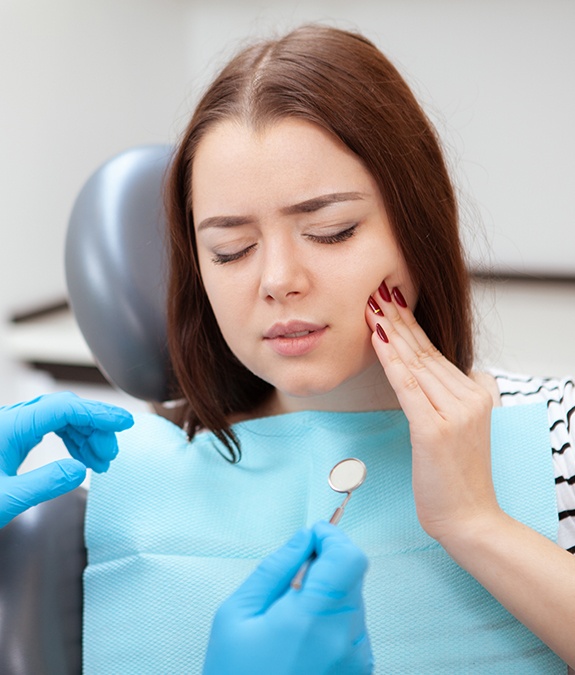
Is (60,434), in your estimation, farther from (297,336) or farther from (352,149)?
(352,149)

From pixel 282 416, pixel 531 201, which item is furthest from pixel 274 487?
pixel 531 201

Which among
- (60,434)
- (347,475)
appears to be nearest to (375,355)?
(347,475)

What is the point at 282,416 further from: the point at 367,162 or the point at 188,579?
the point at 367,162

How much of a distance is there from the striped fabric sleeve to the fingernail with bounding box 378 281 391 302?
0.26 metres

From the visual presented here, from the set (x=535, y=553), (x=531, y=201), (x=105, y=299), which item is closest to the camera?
(x=535, y=553)

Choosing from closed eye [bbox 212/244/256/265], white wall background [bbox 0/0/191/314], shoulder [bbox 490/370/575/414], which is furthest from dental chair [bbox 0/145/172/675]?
white wall background [bbox 0/0/191/314]

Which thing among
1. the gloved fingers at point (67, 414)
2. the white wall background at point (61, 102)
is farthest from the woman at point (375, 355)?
the white wall background at point (61, 102)

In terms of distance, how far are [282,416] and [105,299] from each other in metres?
0.31

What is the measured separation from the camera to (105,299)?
3.96ft

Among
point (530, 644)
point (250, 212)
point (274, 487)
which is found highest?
point (250, 212)

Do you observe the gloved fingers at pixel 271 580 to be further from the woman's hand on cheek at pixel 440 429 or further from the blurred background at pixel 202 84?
the blurred background at pixel 202 84

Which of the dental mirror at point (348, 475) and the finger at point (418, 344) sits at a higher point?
the finger at point (418, 344)

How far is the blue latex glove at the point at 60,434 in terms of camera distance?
3.04ft

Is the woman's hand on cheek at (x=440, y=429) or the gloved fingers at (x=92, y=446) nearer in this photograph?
the woman's hand on cheek at (x=440, y=429)
